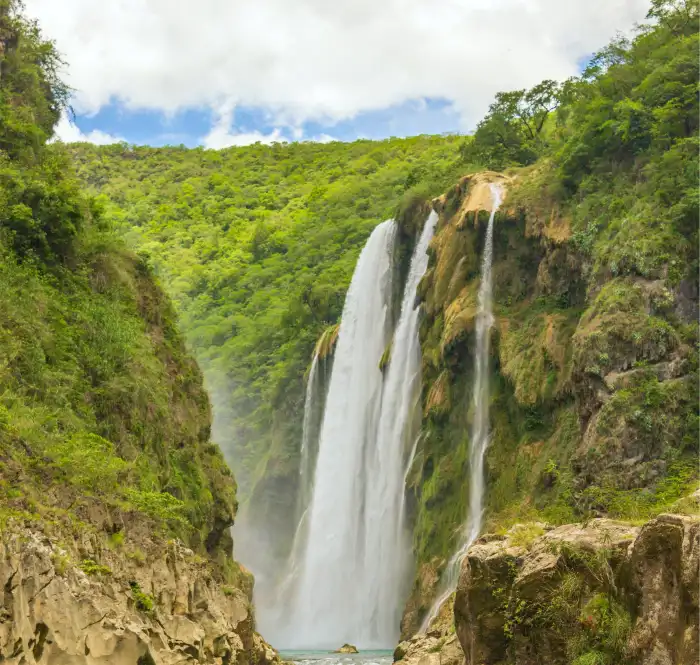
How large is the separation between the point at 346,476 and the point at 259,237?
41.1 m

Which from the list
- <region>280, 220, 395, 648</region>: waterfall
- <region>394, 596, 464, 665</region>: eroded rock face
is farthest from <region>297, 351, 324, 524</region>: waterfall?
<region>394, 596, 464, 665</region>: eroded rock face

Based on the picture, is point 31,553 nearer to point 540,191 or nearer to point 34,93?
point 34,93

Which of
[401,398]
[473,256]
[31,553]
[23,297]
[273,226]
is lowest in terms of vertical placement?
[31,553]

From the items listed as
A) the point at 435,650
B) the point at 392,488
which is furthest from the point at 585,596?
the point at 392,488

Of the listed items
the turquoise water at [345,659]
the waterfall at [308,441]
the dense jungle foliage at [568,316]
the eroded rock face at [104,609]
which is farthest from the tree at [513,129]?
the eroded rock face at [104,609]

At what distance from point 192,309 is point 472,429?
4331 cm

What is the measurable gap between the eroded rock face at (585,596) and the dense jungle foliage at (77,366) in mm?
6425

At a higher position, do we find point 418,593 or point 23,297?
point 23,297

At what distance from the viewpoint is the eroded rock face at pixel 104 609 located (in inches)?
430

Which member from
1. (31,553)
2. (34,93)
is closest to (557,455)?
(31,553)

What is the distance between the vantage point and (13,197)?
70.5 ft

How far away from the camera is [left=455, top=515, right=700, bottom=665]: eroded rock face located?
9.88m

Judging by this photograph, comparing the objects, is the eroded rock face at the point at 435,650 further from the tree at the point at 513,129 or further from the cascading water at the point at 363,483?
the tree at the point at 513,129

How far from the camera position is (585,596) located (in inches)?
448
